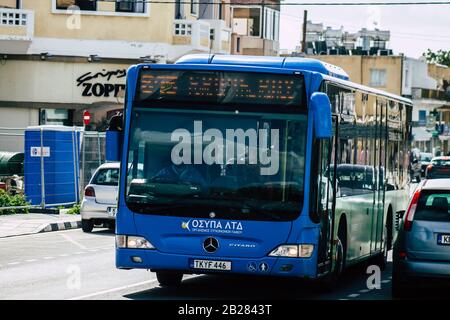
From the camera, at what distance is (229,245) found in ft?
47.9

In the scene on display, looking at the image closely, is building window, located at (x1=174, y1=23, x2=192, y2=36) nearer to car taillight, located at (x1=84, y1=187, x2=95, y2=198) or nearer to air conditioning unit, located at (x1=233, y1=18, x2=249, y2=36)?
car taillight, located at (x1=84, y1=187, x2=95, y2=198)

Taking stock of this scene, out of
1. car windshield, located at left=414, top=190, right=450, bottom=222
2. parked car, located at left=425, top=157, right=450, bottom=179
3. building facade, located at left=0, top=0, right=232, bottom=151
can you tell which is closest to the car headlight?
car windshield, located at left=414, top=190, right=450, bottom=222

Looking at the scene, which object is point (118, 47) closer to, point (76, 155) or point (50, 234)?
point (76, 155)

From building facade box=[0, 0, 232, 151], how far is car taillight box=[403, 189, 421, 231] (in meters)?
31.0

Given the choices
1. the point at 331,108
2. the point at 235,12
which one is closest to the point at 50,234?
the point at 331,108

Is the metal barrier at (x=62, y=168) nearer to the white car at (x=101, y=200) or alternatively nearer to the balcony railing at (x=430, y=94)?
the white car at (x=101, y=200)

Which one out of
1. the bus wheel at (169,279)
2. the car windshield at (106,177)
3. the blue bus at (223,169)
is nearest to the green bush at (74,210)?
the car windshield at (106,177)

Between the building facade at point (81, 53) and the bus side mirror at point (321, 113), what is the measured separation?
31532 mm

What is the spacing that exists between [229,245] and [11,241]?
1120 cm

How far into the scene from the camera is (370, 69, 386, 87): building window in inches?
4311

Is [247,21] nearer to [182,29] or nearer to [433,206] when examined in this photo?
[182,29]

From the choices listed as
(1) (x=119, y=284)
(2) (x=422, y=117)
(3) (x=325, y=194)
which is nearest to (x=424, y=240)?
(3) (x=325, y=194)

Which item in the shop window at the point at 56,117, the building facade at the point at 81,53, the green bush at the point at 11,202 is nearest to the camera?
the green bush at the point at 11,202

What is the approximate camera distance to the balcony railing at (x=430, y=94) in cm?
11585
